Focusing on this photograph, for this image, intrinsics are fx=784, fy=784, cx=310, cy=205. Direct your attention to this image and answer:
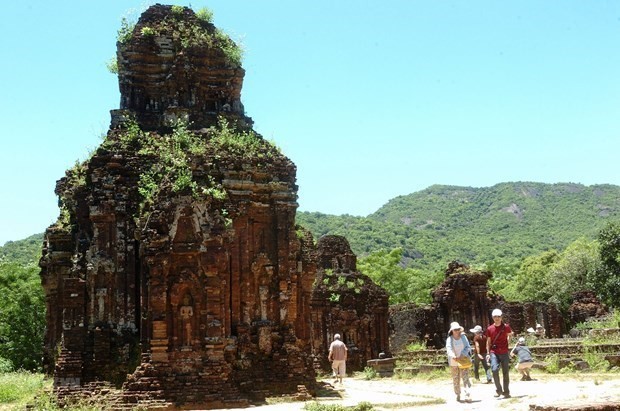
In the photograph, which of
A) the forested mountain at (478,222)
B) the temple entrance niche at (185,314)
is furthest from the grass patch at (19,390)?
the forested mountain at (478,222)

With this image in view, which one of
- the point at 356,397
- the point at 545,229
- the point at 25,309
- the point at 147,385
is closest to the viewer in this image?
the point at 147,385

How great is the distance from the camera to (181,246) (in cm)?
1537

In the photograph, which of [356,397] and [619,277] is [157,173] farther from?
[619,277]

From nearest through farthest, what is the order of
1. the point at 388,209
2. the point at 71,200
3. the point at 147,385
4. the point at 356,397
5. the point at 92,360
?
the point at 147,385
the point at 92,360
the point at 356,397
the point at 71,200
the point at 388,209

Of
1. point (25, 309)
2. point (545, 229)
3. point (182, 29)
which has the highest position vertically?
point (545, 229)

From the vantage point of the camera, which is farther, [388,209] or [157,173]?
[388,209]

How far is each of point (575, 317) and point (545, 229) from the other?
327ft

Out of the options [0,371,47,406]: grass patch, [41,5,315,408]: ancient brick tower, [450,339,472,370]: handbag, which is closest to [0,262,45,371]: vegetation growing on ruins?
[0,371,47,406]: grass patch

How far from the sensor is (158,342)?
15.0 m

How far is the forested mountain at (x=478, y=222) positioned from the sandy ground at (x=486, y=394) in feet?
281

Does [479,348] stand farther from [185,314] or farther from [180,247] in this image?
[180,247]

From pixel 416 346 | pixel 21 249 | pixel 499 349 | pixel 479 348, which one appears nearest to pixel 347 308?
pixel 416 346

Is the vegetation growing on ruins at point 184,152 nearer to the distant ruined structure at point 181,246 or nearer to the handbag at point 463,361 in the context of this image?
the distant ruined structure at point 181,246

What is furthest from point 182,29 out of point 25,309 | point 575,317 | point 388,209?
point 388,209
